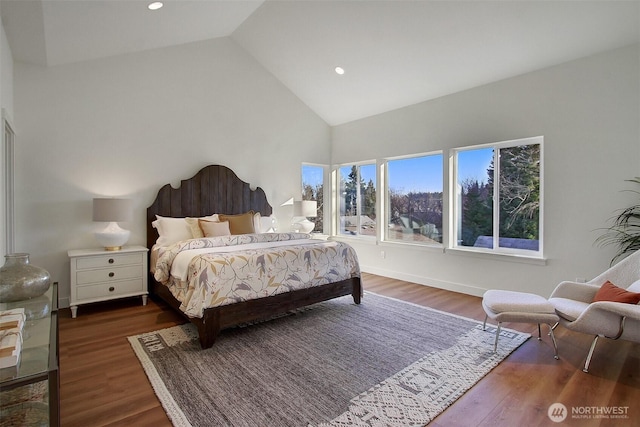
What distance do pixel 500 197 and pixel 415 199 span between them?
127 cm

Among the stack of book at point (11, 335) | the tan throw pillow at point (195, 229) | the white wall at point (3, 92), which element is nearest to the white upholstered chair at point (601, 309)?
the stack of book at point (11, 335)

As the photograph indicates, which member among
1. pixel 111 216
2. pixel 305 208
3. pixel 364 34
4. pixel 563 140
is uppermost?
pixel 364 34

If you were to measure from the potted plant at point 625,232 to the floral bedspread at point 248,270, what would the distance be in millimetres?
2523

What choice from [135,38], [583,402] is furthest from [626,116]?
[135,38]

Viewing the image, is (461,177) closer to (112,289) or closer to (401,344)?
(401,344)

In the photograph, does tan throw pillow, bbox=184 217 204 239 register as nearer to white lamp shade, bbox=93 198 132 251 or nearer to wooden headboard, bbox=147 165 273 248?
wooden headboard, bbox=147 165 273 248

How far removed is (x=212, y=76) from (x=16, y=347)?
431 centimetres

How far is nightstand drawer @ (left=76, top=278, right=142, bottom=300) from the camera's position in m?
3.46

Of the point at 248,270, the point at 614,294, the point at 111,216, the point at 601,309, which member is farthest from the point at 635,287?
the point at 111,216

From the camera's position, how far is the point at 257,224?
4.70 meters

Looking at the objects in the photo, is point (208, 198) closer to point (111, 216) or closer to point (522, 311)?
point (111, 216)

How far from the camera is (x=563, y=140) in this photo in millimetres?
3484

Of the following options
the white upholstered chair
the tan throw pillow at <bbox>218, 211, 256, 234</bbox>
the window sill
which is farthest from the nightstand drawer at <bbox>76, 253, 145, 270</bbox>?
the white upholstered chair

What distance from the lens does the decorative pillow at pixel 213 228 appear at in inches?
160
